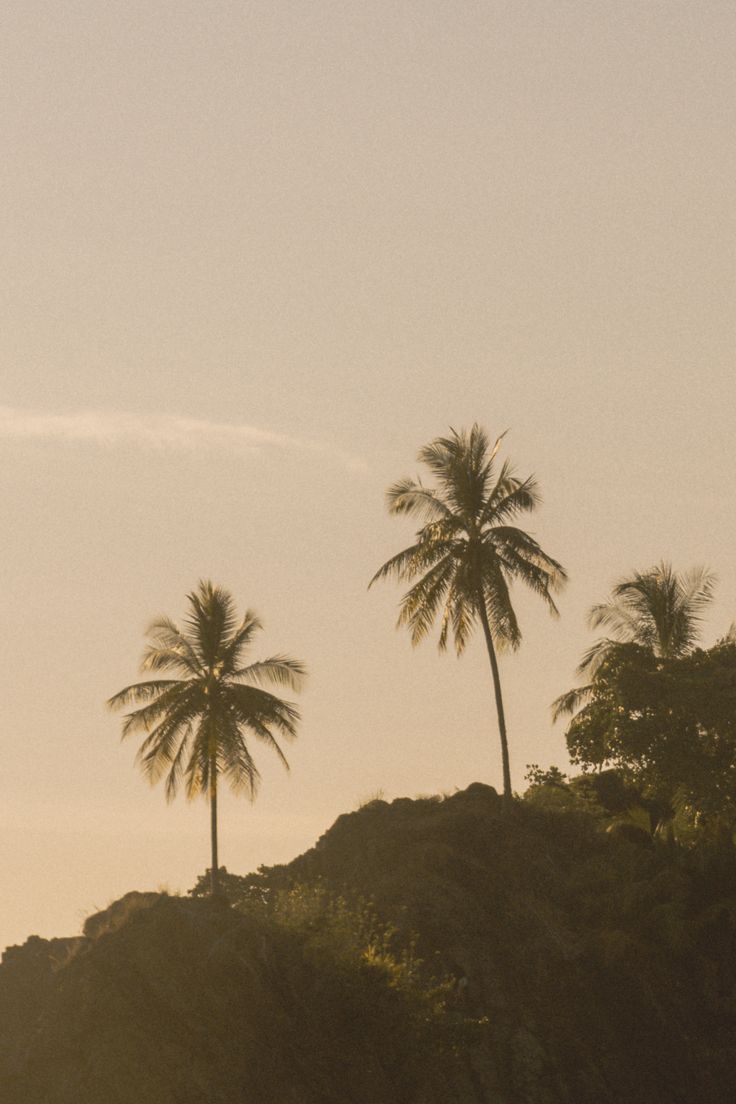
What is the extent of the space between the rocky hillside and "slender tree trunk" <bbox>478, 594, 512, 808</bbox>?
1.05m

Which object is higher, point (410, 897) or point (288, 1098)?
point (410, 897)

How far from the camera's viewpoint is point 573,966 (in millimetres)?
54719

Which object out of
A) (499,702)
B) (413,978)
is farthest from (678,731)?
(413,978)

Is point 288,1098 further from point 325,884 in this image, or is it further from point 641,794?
point 641,794

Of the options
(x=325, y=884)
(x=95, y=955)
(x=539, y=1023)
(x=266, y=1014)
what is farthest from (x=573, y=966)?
(x=95, y=955)

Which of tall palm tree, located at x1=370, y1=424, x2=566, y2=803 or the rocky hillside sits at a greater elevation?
tall palm tree, located at x1=370, y1=424, x2=566, y2=803

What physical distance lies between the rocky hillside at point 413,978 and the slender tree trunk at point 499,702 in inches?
41.4

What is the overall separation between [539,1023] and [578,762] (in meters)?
13.5

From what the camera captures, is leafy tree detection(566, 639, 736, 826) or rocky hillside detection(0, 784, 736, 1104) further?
leafy tree detection(566, 639, 736, 826)

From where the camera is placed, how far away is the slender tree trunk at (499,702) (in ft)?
201

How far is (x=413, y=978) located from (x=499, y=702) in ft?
51.0

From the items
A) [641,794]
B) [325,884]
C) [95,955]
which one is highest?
[641,794]

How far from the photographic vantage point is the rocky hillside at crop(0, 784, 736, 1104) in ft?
152

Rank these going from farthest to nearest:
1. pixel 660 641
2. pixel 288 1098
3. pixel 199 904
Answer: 1. pixel 660 641
2. pixel 199 904
3. pixel 288 1098
